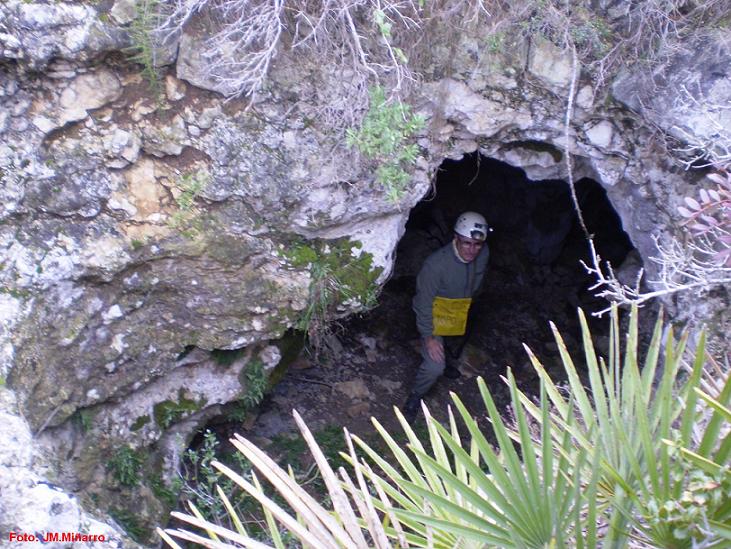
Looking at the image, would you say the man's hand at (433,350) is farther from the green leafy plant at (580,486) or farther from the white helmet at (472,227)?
the green leafy plant at (580,486)

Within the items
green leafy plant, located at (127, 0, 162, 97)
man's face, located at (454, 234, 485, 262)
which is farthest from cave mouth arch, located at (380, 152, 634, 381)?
green leafy plant, located at (127, 0, 162, 97)

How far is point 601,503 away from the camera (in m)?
2.18

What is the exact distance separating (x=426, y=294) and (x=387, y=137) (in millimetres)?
2200

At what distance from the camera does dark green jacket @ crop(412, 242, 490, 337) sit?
5.46 meters

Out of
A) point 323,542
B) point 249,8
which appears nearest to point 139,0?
point 249,8

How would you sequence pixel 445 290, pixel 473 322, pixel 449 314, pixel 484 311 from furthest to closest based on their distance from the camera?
pixel 484 311 < pixel 473 322 < pixel 449 314 < pixel 445 290

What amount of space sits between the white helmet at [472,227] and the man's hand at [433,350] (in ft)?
3.04

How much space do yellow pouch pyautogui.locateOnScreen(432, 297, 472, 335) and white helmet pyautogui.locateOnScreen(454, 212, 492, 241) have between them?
588mm

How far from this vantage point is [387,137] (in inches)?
137

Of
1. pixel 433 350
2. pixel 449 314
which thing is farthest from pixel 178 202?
pixel 449 314

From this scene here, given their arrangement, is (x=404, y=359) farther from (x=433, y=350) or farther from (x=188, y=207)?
(x=188, y=207)

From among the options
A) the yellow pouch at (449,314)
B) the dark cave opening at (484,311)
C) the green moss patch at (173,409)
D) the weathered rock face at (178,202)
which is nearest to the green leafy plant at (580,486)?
the weathered rock face at (178,202)

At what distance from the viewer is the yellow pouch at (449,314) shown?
18.5ft

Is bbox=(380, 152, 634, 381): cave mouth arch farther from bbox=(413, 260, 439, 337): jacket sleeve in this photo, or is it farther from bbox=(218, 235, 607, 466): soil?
bbox=(413, 260, 439, 337): jacket sleeve
